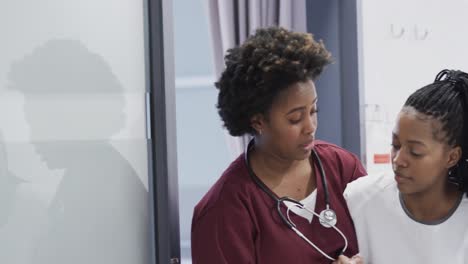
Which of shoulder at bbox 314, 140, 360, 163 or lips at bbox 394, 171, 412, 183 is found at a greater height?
shoulder at bbox 314, 140, 360, 163

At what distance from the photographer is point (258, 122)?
1410 mm

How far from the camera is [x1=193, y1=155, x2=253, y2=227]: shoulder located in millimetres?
1328

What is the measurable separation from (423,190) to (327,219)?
220 mm

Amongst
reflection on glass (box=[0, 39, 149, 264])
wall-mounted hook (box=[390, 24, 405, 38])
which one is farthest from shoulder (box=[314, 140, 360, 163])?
wall-mounted hook (box=[390, 24, 405, 38])

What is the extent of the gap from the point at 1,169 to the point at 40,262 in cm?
21

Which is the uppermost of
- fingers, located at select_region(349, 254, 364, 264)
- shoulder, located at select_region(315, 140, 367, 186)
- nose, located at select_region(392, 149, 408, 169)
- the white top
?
nose, located at select_region(392, 149, 408, 169)

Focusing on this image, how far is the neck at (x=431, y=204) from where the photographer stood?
133 centimetres

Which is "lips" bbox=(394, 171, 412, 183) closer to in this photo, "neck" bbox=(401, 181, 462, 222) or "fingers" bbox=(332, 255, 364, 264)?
"neck" bbox=(401, 181, 462, 222)

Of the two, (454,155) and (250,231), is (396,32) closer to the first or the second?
(454,155)

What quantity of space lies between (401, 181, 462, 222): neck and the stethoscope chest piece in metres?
0.16

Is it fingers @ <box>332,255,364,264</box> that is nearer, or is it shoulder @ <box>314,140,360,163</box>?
fingers @ <box>332,255,364,264</box>

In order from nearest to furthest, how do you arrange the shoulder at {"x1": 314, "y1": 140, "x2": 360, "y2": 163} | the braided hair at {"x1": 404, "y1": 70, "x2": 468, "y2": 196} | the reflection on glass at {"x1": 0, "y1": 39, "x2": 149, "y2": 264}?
the reflection on glass at {"x1": 0, "y1": 39, "x2": 149, "y2": 264} → the braided hair at {"x1": 404, "y1": 70, "x2": 468, "y2": 196} → the shoulder at {"x1": 314, "y1": 140, "x2": 360, "y2": 163}

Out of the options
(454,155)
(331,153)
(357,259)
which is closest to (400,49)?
(331,153)

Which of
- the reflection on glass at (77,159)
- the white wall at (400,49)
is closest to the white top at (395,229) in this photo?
the reflection on glass at (77,159)
